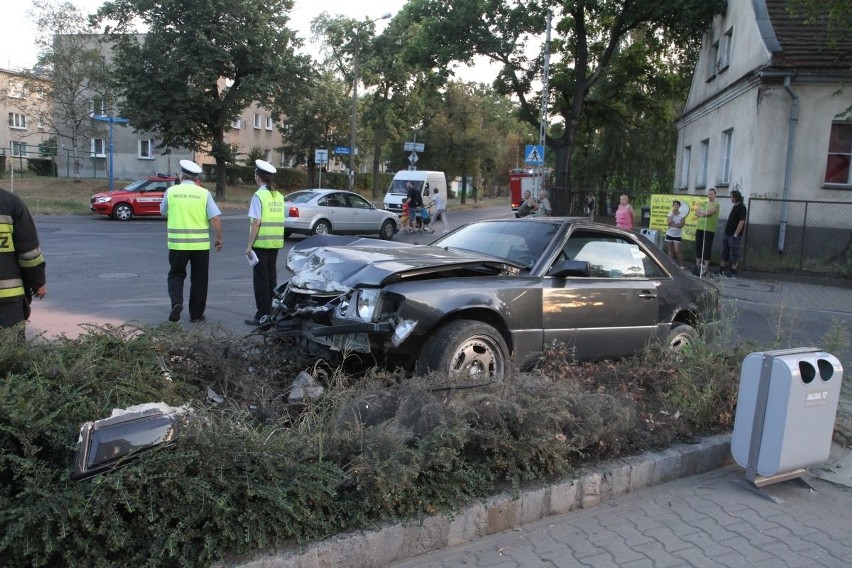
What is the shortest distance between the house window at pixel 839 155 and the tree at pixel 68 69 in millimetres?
30360

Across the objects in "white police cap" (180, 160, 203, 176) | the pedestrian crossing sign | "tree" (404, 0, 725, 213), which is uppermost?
"tree" (404, 0, 725, 213)

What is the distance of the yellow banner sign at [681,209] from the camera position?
15766mm

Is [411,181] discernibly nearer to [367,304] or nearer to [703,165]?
[703,165]

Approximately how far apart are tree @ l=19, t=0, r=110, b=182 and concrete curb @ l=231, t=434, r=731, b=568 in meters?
34.3

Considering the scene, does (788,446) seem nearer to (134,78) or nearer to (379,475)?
(379,475)

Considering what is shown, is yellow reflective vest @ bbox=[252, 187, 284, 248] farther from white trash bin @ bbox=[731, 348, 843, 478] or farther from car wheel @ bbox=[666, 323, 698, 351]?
white trash bin @ bbox=[731, 348, 843, 478]

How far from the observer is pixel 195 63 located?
31.2 meters

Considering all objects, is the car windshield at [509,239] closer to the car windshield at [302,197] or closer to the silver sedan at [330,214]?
the silver sedan at [330,214]

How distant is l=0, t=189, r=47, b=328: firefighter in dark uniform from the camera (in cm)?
443

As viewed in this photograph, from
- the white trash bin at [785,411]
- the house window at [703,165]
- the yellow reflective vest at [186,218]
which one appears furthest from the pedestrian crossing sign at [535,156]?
the white trash bin at [785,411]

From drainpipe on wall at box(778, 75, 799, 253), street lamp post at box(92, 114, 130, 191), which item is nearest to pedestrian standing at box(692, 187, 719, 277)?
drainpipe on wall at box(778, 75, 799, 253)

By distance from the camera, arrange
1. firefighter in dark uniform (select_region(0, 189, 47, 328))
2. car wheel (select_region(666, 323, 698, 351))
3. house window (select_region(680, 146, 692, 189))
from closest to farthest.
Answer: firefighter in dark uniform (select_region(0, 189, 47, 328)), car wheel (select_region(666, 323, 698, 351)), house window (select_region(680, 146, 692, 189))

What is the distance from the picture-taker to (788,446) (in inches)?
167

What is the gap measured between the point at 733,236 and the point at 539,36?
630 inches
